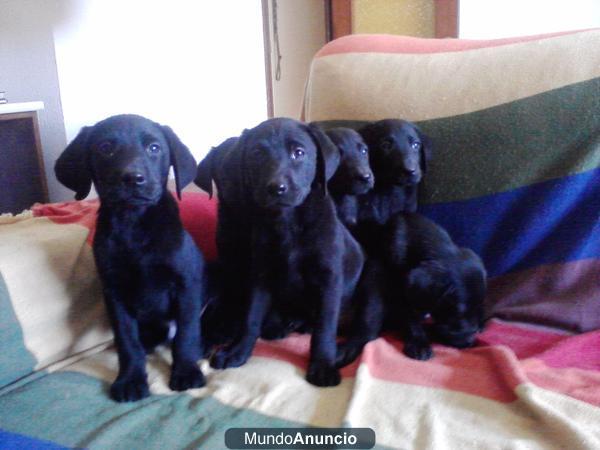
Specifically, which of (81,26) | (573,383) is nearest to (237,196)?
(573,383)

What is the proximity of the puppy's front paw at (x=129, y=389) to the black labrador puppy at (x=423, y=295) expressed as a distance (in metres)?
0.43

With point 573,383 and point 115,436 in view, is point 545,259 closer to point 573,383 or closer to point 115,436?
point 573,383

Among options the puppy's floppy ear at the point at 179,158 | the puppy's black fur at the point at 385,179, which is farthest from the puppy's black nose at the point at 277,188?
the puppy's black fur at the point at 385,179

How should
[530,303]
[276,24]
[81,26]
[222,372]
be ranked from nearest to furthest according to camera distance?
[222,372]
[530,303]
[81,26]
[276,24]

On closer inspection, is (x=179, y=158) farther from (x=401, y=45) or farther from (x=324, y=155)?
(x=401, y=45)

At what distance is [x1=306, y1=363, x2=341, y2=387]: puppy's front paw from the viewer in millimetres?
1198

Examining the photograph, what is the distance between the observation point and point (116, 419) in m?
1.09

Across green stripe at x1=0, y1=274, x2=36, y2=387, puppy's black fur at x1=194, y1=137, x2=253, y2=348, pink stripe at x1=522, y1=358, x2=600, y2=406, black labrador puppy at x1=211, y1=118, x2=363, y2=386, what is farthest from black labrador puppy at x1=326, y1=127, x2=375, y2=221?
green stripe at x1=0, y1=274, x2=36, y2=387

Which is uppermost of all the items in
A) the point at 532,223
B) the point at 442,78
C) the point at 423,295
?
the point at 442,78

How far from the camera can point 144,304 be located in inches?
51.4

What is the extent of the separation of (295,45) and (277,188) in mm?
3338

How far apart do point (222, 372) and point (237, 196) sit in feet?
1.52

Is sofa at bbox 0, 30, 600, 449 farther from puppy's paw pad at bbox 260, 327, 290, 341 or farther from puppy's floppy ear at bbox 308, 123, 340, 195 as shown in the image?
puppy's floppy ear at bbox 308, 123, 340, 195

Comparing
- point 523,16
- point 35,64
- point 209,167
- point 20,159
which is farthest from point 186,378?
point 35,64
